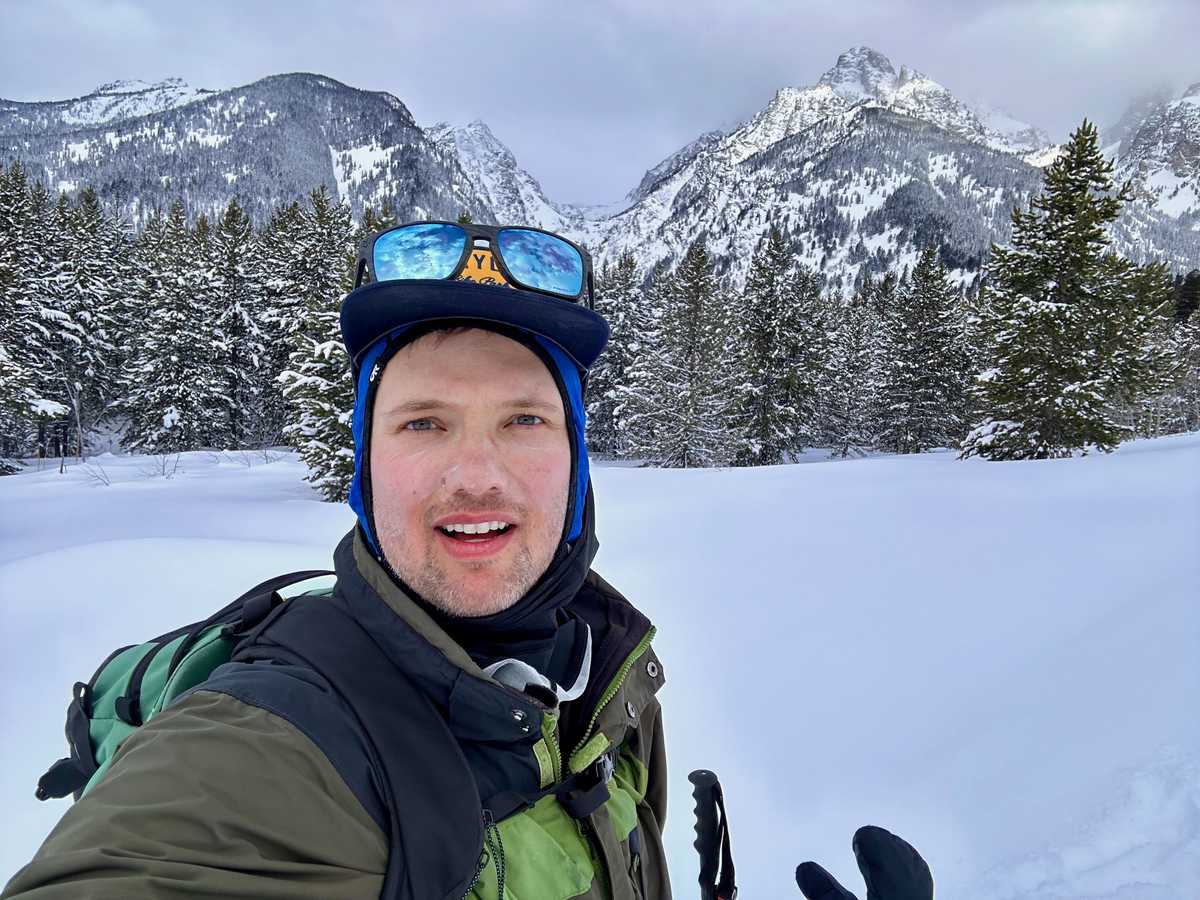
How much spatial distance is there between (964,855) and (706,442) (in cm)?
2613

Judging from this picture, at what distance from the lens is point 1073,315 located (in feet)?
50.1

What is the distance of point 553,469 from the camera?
1718 mm

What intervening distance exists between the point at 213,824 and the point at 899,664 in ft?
14.9

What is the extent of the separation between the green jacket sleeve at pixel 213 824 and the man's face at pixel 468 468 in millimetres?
536

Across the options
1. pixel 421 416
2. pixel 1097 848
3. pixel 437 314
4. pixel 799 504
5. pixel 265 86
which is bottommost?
pixel 1097 848

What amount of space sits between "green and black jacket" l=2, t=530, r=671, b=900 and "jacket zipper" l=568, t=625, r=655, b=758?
0.01 metres

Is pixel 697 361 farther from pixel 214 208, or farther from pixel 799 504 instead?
pixel 214 208

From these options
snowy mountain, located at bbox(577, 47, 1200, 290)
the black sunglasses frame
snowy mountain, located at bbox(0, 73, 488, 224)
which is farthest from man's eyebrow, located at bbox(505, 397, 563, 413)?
snowy mountain, located at bbox(0, 73, 488, 224)

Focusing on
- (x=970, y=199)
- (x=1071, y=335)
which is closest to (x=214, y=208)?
(x=1071, y=335)

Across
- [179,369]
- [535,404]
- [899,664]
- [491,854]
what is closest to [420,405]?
[535,404]

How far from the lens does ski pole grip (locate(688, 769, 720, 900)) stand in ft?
6.13

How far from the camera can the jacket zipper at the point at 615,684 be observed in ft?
5.04

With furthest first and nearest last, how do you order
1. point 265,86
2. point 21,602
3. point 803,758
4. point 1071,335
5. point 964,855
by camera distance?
point 265,86 < point 1071,335 < point 21,602 < point 803,758 < point 964,855

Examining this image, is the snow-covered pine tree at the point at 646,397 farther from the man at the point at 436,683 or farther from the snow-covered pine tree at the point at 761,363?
the man at the point at 436,683
